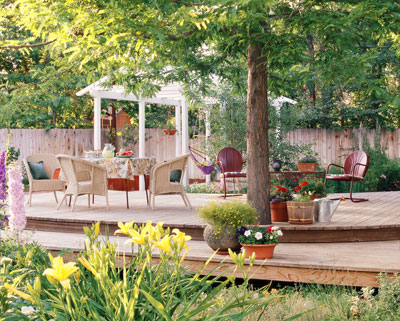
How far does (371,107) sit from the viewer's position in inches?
598

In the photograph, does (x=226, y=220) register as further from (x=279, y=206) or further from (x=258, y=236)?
(x=279, y=206)

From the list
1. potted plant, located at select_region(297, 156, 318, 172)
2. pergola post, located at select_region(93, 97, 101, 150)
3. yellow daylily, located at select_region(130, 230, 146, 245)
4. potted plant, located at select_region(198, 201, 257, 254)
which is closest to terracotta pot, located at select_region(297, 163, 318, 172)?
potted plant, located at select_region(297, 156, 318, 172)

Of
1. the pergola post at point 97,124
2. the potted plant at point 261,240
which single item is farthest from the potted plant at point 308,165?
the potted plant at point 261,240

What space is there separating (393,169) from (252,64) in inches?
248

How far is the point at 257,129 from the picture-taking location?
5.65 meters

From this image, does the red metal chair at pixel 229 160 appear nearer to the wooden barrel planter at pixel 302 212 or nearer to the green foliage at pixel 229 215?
the wooden barrel planter at pixel 302 212

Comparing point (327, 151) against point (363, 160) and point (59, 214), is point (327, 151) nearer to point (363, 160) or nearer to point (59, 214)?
point (363, 160)

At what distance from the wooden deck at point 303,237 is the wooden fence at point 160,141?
5.80m

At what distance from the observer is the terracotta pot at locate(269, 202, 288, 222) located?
6.09m

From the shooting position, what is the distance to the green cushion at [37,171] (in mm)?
8094

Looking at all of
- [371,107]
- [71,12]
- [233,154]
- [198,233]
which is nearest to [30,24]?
[71,12]

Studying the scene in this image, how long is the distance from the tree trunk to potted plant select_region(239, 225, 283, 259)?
1158 millimetres

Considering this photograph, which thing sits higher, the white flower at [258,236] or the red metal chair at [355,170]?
the red metal chair at [355,170]

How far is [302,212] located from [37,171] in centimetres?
430
